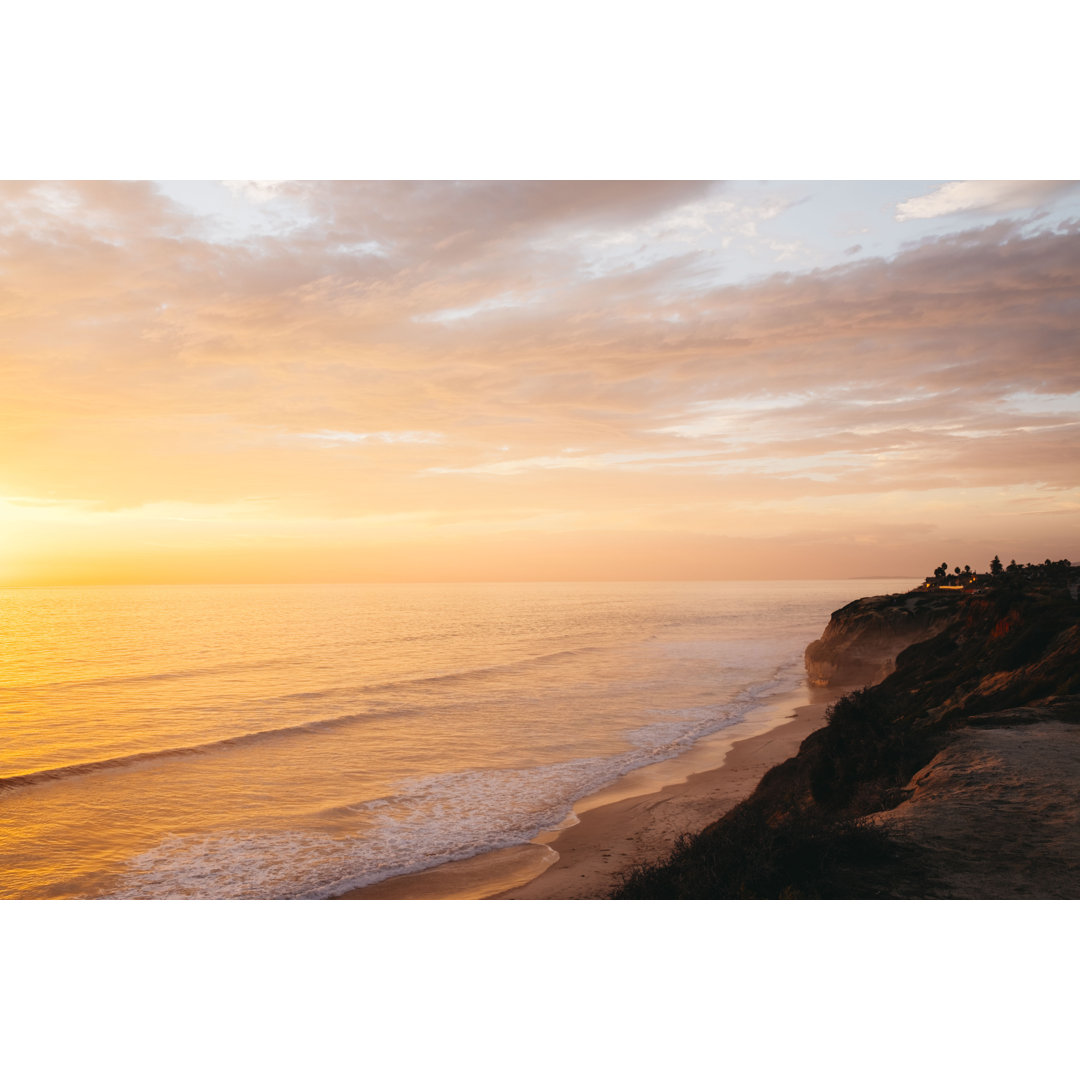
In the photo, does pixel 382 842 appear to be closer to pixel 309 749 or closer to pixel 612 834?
pixel 612 834

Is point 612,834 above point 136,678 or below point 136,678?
below

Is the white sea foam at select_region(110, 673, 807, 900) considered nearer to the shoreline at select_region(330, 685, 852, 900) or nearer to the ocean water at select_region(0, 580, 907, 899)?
the ocean water at select_region(0, 580, 907, 899)

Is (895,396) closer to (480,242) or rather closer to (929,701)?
(929,701)

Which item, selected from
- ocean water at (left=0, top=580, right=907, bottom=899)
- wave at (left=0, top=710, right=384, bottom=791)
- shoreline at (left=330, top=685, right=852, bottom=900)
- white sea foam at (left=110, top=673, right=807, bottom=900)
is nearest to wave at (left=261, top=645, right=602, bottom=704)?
ocean water at (left=0, top=580, right=907, bottom=899)

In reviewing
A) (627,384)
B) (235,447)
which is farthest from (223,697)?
(627,384)

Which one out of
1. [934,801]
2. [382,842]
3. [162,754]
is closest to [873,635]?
[934,801]

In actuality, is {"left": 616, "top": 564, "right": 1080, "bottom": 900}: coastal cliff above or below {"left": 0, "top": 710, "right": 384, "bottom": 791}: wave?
above

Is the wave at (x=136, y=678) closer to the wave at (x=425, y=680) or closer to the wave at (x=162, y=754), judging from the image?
the wave at (x=425, y=680)
